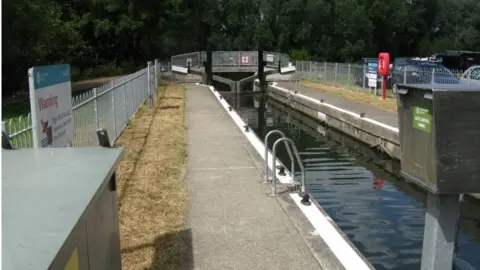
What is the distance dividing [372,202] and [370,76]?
1460 centimetres

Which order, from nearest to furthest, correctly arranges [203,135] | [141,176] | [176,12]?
[141,176]
[203,135]
[176,12]

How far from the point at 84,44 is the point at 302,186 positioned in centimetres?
3546

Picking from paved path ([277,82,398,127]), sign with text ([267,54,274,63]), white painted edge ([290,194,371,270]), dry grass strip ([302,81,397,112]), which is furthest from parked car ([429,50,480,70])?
white painted edge ([290,194,371,270])

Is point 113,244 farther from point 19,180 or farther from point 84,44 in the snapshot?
point 84,44

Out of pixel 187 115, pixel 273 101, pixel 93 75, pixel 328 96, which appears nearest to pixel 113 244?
pixel 187 115

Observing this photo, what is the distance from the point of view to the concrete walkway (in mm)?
4777

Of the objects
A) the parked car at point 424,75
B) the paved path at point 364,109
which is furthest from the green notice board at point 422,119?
the parked car at point 424,75

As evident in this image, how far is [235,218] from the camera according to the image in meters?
5.97

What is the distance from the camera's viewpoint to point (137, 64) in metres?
44.2

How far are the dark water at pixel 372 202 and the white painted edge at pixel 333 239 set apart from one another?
133 cm

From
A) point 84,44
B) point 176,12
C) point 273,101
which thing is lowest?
point 273,101

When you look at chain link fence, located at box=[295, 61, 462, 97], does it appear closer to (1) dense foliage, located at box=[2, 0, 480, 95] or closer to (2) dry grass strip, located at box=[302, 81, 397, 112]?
(2) dry grass strip, located at box=[302, 81, 397, 112]

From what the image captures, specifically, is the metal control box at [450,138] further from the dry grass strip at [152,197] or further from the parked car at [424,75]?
the parked car at [424,75]

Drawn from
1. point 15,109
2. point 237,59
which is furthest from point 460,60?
point 15,109
